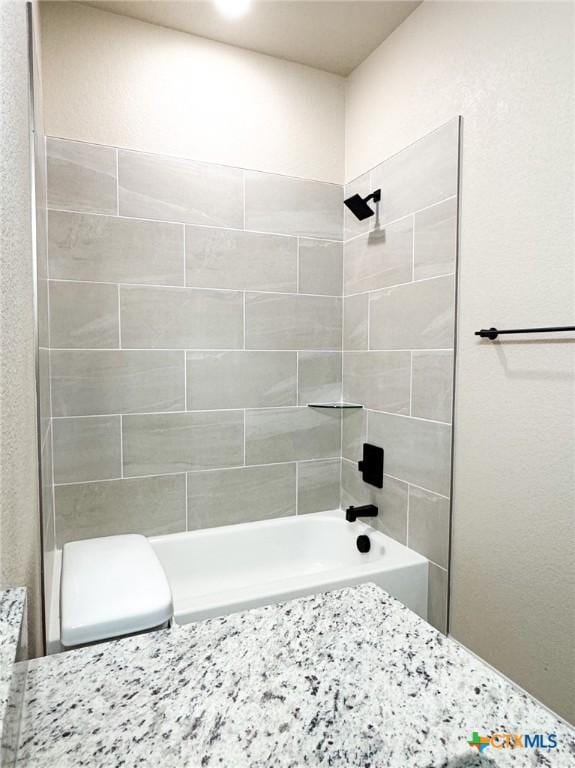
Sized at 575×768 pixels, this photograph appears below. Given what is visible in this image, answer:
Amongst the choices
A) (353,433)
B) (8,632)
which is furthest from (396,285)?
(8,632)

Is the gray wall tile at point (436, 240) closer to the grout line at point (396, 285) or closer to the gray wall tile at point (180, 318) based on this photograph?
the grout line at point (396, 285)

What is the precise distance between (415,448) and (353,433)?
0.49 meters

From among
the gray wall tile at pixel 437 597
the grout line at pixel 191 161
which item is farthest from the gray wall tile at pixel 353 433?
the grout line at pixel 191 161

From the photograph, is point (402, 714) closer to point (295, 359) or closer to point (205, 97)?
point (295, 359)

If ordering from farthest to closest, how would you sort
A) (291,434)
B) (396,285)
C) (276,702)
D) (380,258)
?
(291,434)
(380,258)
(396,285)
(276,702)

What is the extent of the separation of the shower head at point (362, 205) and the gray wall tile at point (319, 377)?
27.7 inches

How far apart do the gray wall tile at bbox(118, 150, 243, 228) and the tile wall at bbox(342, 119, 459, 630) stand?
63 cm

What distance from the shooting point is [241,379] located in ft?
7.50

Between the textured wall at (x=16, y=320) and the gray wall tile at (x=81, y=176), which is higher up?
the gray wall tile at (x=81, y=176)

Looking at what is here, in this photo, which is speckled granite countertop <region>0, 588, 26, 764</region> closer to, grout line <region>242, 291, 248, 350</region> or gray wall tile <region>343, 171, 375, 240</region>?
grout line <region>242, 291, 248, 350</region>

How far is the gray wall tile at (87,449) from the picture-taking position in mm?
1994

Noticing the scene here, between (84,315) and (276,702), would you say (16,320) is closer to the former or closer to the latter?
(276,702)

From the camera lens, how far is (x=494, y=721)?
59 centimetres

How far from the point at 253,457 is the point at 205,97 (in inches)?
67.3
